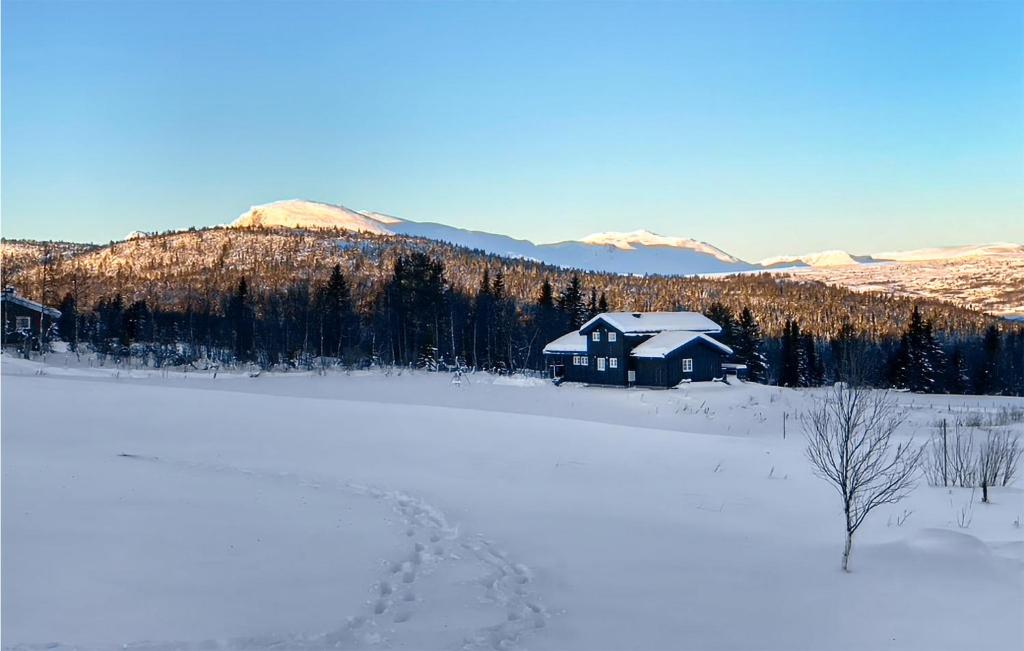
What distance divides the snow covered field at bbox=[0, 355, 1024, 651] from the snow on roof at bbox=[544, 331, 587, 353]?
31702mm

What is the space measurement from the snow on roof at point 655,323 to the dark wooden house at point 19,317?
1538 inches

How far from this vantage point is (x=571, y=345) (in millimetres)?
49938

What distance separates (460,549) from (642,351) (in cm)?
3738

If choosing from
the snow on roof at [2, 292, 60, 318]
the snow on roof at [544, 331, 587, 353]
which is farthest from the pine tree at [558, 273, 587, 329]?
the snow on roof at [2, 292, 60, 318]

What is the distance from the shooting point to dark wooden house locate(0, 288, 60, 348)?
47.3m

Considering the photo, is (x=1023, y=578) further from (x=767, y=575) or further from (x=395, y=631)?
(x=395, y=631)

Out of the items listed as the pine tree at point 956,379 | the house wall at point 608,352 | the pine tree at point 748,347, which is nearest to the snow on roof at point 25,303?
the house wall at point 608,352

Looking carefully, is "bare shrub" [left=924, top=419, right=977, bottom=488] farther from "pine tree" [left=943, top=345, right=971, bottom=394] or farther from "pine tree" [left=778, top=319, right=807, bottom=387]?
"pine tree" [left=943, top=345, right=971, bottom=394]

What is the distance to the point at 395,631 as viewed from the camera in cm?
595

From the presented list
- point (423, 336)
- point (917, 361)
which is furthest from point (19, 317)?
point (917, 361)

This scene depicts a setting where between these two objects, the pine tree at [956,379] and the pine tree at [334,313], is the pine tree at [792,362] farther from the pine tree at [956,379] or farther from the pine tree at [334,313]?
the pine tree at [334,313]

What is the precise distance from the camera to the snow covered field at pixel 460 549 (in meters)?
6.06

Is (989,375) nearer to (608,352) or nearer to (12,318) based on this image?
(608,352)

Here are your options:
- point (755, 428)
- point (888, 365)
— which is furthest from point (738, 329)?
point (755, 428)
